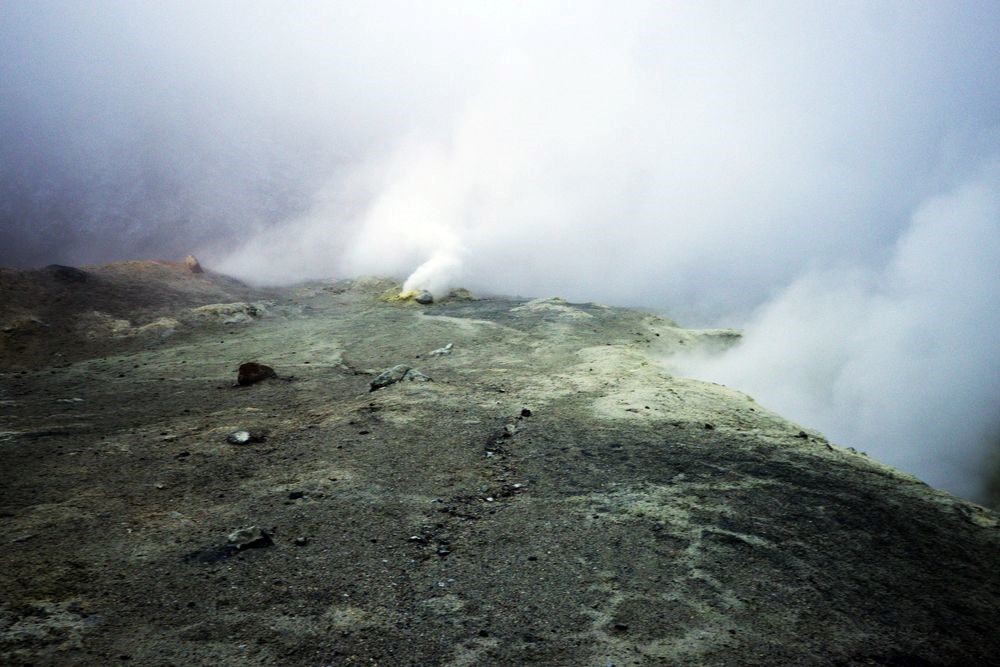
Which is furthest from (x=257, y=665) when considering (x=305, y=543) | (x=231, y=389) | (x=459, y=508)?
(x=231, y=389)

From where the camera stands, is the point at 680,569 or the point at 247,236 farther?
the point at 247,236

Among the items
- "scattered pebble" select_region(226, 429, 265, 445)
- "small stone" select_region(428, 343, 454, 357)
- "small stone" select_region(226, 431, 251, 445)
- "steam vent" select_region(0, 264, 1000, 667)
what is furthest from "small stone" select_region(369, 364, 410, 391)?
"small stone" select_region(226, 431, 251, 445)

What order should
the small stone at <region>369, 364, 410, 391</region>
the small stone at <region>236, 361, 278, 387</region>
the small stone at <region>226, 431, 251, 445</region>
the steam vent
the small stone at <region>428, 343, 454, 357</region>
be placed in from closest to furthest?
the steam vent
the small stone at <region>226, 431, 251, 445</region>
the small stone at <region>369, 364, 410, 391</region>
the small stone at <region>236, 361, 278, 387</region>
the small stone at <region>428, 343, 454, 357</region>

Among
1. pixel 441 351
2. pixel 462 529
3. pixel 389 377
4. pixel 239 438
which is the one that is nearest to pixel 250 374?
pixel 389 377

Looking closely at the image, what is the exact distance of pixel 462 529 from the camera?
4355 millimetres

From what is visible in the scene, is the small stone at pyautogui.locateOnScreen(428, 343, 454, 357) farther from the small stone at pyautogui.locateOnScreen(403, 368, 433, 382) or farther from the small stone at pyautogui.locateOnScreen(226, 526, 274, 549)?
the small stone at pyautogui.locateOnScreen(226, 526, 274, 549)

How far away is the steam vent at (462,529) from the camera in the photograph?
3.19m

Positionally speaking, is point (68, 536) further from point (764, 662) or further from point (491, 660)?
point (764, 662)

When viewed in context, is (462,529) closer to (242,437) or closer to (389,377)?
(242,437)

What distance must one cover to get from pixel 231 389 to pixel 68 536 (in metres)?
3.97

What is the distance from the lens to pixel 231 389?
7914 mm

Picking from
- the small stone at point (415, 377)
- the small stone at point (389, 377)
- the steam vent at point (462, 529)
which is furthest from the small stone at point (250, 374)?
the small stone at point (415, 377)

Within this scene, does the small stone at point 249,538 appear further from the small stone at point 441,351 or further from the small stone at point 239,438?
the small stone at point 441,351

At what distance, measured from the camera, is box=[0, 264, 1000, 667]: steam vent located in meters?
3.19
